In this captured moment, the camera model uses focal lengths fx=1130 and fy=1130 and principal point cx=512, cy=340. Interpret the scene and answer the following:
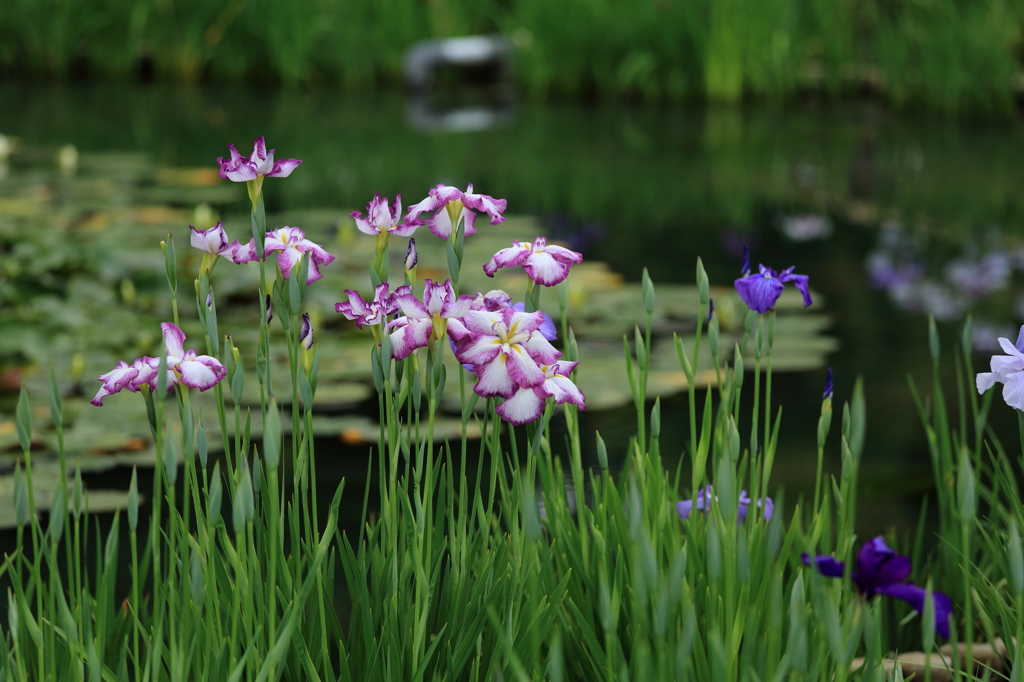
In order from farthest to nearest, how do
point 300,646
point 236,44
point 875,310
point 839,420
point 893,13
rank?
point 236,44
point 893,13
point 875,310
point 839,420
point 300,646

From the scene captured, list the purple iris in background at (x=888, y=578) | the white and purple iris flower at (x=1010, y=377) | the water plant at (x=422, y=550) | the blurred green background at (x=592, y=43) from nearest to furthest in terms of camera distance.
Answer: the water plant at (x=422, y=550) → the white and purple iris flower at (x=1010, y=377) → the purple iris in background at (x=888, y=578) → the blurred green background at (x=592, y=43)

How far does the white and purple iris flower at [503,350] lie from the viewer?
0.97 m

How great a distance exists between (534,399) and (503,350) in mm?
50

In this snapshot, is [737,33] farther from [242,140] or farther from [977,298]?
[977,298]

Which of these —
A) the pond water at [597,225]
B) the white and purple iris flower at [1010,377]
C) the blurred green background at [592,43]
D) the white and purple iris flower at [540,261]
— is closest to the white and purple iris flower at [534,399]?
the white and purple iris flower at [540,261]

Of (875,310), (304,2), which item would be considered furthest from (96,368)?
(304,2)

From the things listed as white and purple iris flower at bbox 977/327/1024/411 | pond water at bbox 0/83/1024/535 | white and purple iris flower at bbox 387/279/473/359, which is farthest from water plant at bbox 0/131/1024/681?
pond water at bbox 0/83/1024/535

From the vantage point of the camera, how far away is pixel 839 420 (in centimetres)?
236

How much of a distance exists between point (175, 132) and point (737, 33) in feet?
11.0

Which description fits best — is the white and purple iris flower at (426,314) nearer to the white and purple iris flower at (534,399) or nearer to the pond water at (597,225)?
the white and purple iris flower at (534,399)

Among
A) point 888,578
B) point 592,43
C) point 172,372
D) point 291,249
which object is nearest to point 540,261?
point 291,249

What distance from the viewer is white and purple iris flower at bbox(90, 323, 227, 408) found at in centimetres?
96

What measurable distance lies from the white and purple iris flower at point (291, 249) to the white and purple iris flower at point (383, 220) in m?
0.05

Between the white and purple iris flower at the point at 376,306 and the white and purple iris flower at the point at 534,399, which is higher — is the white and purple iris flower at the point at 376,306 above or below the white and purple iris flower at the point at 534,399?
above
